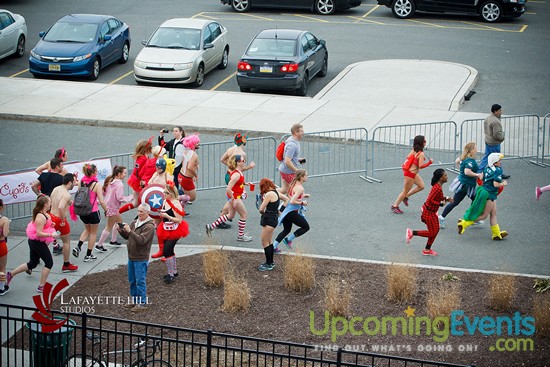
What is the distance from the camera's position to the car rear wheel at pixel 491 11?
32.3m

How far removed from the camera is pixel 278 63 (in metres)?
23.3

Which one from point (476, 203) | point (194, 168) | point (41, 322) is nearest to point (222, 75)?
point (194, 168)

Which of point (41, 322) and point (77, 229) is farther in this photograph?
point (77, 229)

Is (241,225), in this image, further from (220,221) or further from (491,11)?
(491,11)

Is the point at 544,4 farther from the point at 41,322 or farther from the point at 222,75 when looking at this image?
the point at 41,322

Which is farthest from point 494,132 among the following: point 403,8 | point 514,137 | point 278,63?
point 403,8

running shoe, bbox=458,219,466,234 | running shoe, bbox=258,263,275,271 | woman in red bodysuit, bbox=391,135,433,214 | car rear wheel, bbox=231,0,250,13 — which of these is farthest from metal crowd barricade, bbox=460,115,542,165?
car rear wheel, bbox=231,0,250,13

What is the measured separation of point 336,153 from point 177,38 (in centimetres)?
799

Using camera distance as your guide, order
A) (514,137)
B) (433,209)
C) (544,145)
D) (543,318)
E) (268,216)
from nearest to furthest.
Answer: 1. (543,318)
2. (268,216)
3. (433,209)
4. (544,145)
5. (514,137)

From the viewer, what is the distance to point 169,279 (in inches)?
522

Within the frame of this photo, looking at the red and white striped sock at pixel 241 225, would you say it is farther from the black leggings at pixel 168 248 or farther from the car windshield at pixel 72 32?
the car windshield at pixel 72 32

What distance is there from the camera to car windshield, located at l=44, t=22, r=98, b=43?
1006 inches

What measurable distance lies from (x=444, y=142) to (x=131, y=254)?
9.73m

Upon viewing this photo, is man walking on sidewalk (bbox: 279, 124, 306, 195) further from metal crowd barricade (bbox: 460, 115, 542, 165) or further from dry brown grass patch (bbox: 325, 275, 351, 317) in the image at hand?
metal crowd barricade (bbox: 460, 115, 542, 165)
